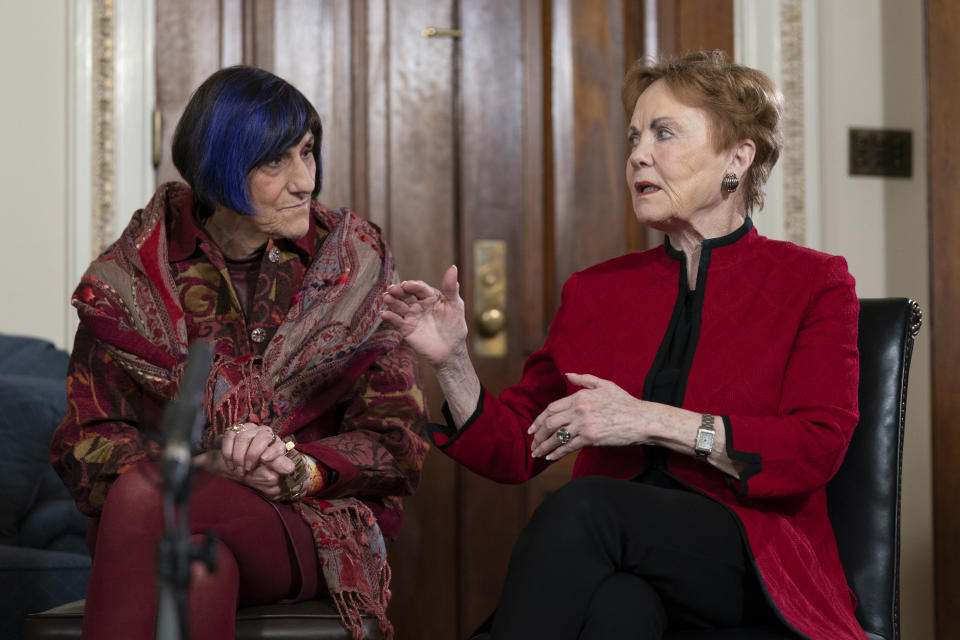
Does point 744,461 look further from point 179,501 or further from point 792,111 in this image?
point 792,111

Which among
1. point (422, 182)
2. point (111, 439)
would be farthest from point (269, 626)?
point (422, 182)

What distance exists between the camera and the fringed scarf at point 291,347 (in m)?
1.65

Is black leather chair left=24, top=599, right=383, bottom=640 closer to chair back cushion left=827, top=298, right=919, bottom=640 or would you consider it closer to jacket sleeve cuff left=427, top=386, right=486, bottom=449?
jacket sleeve cuff left=427, top=386, right=486, bottom=449

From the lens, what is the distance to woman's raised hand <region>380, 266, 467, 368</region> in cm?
158

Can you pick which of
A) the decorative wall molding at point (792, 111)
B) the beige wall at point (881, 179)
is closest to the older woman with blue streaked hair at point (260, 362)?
the decorative wall molding at point (792, 111)

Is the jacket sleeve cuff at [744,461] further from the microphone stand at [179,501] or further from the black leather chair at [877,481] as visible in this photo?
the microphone stand at [179,501]

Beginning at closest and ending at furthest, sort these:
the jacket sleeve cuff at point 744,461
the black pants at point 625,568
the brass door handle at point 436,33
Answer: the black pants at point 625,568 < the jacket sleeve cuff at point 744,461 < the brass door handle at point 436,33

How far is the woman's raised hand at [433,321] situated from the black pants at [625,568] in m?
0.30

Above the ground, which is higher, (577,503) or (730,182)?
(730,182)

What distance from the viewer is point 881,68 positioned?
2.85 m

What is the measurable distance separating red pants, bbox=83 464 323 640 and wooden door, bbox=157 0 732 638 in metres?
1.05

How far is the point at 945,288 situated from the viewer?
2475 mm

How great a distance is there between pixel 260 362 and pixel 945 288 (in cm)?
156

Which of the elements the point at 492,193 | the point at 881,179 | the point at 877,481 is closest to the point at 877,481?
the point at 877,481
